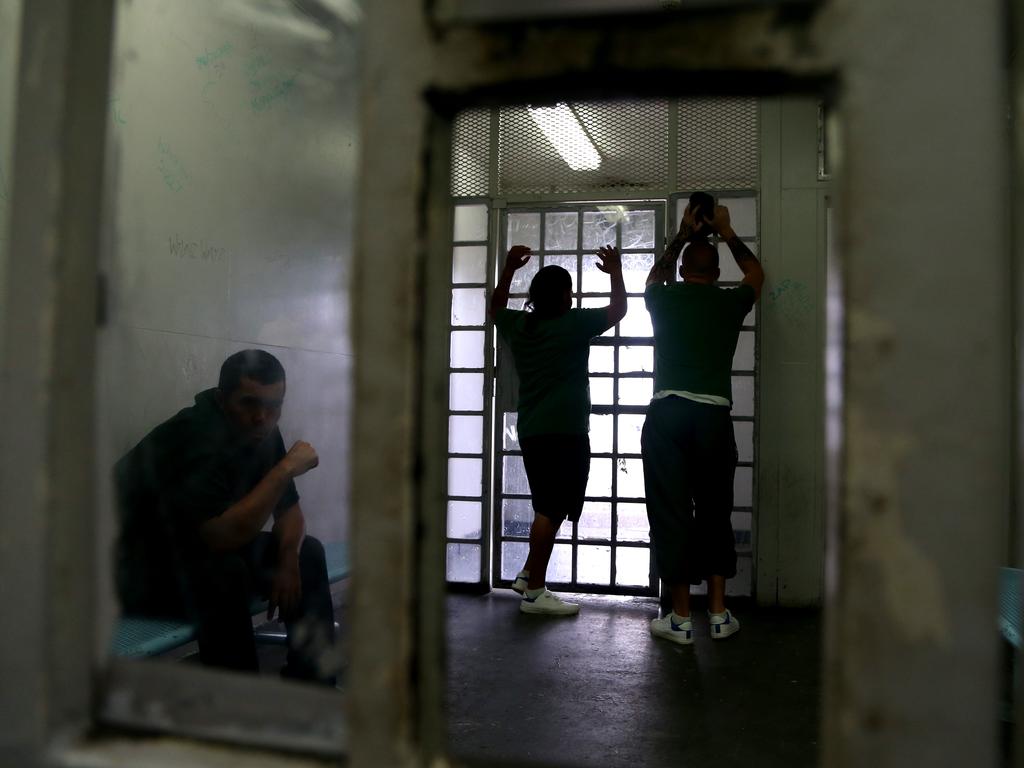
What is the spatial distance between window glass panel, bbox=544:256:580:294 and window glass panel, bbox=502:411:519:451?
2.53 feet

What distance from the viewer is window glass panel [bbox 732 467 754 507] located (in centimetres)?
388

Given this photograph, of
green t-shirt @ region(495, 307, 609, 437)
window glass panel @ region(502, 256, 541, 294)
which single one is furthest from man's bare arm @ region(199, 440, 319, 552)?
window glass panel @ region(502, 256, 541, 294)

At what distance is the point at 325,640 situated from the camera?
2.07 m

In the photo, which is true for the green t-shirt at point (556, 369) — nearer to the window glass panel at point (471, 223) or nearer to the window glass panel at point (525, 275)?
the window glass panel at point (525, 275)

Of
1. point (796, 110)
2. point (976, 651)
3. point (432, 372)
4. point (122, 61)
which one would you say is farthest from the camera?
point (796, 110)

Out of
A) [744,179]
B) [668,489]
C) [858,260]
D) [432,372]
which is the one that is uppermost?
[744,179]

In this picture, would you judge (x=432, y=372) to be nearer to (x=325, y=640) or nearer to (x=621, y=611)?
(x=325, y=640)

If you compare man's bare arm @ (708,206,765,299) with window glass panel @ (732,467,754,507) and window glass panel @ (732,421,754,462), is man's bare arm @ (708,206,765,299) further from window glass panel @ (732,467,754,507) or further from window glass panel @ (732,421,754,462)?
window glass panel @ (732,467,754,507)

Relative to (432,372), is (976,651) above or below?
below

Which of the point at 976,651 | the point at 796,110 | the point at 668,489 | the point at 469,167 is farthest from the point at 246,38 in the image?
the point at 976,651

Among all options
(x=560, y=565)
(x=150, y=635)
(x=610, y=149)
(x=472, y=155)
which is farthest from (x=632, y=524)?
(x=150, y=635)

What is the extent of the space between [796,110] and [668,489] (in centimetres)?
202

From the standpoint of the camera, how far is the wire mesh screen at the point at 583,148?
3.95 metres

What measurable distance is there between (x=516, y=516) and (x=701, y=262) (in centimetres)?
178
